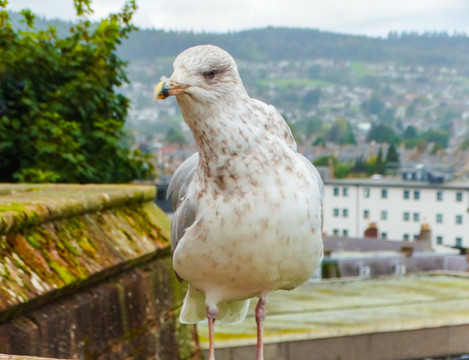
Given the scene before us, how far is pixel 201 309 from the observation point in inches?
118

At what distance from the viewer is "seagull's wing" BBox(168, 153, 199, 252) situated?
2.60 meters

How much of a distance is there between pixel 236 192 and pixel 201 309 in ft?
2.41

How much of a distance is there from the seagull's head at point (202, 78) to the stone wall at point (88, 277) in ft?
4.11

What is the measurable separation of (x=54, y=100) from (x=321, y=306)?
450cm

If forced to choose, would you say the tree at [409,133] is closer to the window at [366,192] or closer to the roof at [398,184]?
the roof at [398,184]

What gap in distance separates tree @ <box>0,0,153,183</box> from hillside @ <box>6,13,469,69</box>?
10739cm

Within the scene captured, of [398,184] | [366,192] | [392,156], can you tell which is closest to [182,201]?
[398,184]

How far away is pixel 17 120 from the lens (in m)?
9.16

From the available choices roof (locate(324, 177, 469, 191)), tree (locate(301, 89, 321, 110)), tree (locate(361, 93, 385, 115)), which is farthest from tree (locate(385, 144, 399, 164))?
tree (locate(361, 93, 385, 115))

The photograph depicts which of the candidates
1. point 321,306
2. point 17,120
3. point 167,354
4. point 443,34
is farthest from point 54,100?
point 443,34

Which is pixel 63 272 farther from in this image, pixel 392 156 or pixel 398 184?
pixel 392 156

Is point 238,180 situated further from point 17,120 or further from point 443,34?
point 443,34

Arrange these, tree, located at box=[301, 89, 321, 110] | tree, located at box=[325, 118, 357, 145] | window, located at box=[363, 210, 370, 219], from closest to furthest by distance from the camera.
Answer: window, located at box=[363, 210, 370, 219]
tree, located at box=[325, 118, 357, 145]
tree, located at box=[301, 89, 321, 110]

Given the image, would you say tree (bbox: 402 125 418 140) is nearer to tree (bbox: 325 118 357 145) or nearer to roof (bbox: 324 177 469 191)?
tree (bbox: 325 118 357 145)
